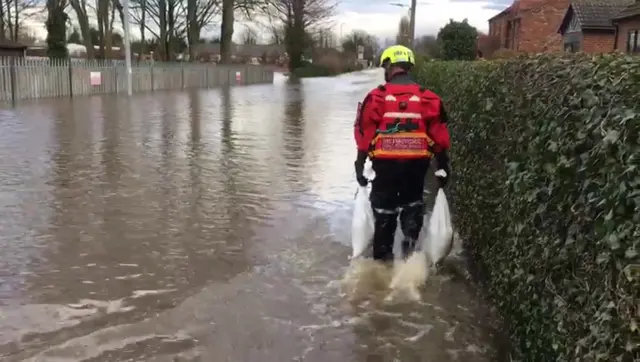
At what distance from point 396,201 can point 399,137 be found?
577 mm

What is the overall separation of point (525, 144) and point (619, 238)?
5.27ft

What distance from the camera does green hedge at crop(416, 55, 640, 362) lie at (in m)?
2.21

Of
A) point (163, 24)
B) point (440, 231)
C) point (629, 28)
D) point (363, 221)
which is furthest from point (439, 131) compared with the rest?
point (163, 24)

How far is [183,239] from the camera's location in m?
6.47

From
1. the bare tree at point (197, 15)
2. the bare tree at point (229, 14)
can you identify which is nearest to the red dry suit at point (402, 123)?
the bare tree at point (229, 14)

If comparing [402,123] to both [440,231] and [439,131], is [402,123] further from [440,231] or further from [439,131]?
[440,231]

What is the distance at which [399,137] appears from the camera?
16.7 ft

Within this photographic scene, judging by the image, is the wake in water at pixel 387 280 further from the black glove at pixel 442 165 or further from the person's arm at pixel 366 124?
the person's arm at pixel 366 124

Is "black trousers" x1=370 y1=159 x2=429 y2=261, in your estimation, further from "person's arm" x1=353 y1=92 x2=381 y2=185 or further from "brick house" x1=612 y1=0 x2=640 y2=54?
"brick house" x1=612 y1=0 x2=640 y2=54

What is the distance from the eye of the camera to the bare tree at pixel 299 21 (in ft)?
224

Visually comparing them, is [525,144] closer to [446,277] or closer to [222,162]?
[446,277]

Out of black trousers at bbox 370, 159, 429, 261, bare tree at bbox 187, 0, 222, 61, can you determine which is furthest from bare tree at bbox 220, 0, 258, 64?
black trousers at bbox 370, 159, 429, 261

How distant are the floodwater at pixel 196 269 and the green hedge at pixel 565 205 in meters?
0.77

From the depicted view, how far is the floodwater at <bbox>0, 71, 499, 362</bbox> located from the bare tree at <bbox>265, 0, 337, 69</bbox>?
59.1 meters
